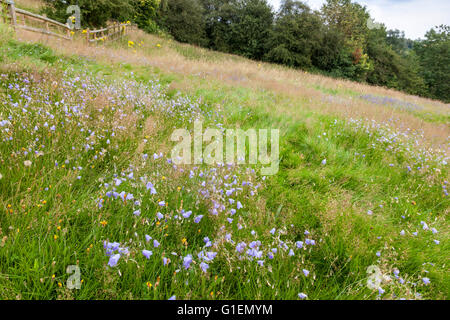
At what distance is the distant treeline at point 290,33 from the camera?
28359 millimetres

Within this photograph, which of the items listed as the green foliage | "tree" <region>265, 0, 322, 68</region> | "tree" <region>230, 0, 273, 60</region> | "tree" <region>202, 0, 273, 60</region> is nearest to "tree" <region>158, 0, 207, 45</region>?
"tree" <region>202, 0, 273, 60</region>

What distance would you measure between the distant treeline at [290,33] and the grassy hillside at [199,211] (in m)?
25.6

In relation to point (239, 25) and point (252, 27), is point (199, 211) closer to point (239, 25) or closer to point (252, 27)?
point (252, 27)

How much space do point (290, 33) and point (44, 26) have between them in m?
25.3

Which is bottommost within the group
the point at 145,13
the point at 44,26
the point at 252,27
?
the point at 44,26

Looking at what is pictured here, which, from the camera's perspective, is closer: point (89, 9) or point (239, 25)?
point (89, 9)

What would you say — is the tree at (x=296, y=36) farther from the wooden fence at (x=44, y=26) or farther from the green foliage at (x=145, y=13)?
the wooden fence at (x=44, y=26)

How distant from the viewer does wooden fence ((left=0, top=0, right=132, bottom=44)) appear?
961 centimetres

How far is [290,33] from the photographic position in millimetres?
28578

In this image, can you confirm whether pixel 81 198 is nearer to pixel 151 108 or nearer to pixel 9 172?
pixel 9 172

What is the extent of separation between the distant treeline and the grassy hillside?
2555cm

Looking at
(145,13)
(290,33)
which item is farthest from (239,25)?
(145,13)
